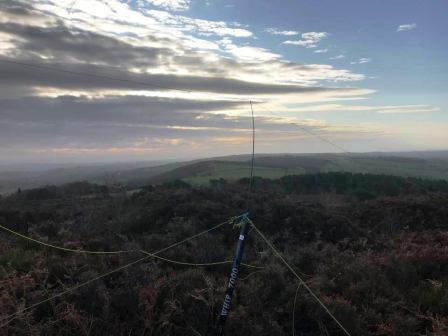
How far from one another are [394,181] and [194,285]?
110 ft

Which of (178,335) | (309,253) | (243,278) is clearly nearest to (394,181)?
(309,253)

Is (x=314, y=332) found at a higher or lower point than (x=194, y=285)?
lower

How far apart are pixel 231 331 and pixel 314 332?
1216 mm

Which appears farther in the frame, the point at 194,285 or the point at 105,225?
the point at 105,225

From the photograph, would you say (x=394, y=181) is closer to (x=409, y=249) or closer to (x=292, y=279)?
(x=409, y=249)

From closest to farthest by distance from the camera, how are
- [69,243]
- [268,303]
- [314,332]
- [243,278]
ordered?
1. [314,332]
2. [268,303]
3. [243,278]
4. [69,243]

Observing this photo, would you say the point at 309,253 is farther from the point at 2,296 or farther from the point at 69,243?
the point at 2,296

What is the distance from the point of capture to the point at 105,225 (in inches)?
620

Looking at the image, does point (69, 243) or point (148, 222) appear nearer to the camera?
point (69, 243)

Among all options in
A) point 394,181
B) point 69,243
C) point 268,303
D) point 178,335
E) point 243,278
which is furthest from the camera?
point 394,181

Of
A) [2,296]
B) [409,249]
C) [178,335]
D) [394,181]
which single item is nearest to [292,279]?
[178,335]

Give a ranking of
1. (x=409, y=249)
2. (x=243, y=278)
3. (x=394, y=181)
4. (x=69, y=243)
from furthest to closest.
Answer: (x=394, y=181), (x=409, y=249), (x=69, y=243), (x=243, y=278)

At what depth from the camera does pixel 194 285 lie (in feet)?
20.1

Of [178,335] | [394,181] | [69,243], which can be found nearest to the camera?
[178,335]
